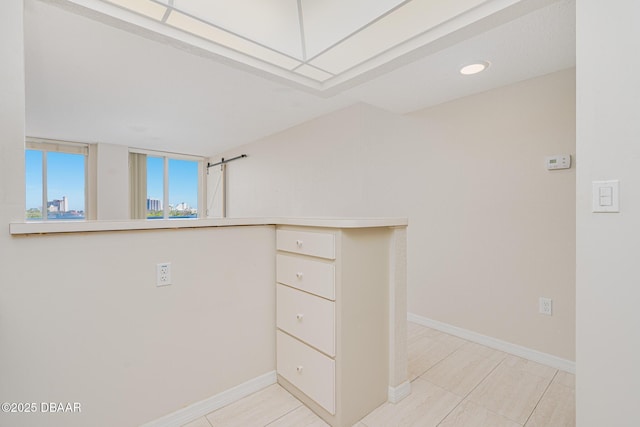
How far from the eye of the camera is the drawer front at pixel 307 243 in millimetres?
1477

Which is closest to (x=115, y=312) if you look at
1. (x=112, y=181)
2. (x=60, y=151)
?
(x=112, y=181)

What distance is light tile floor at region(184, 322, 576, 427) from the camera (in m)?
1.53

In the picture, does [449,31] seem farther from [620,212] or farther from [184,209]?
[184,209]

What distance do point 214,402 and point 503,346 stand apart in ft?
7.18

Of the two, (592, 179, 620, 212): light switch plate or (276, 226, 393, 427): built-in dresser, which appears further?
(276, 226, 393, 427): built-in dresser

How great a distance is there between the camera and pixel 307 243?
5.28ft

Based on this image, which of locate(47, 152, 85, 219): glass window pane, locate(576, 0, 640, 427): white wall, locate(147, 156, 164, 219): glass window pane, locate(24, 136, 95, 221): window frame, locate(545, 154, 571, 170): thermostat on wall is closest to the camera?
locate(576, 0, 640, 427): white wall

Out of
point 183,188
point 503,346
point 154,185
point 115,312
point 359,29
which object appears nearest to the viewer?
point 115,312

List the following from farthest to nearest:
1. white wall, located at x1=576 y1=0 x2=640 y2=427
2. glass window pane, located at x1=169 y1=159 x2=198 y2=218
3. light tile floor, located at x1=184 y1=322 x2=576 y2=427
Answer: glass window pane, located at x1=169 y1=159 x2=198 y2=218 → light tile floor, located at x1=184 y1=322 x2=576 y2=427 → white wall, located at x1=576 y1=0 x2=640 y2=427

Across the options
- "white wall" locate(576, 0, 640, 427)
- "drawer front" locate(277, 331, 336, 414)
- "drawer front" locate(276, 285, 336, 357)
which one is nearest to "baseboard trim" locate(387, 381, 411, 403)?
"drawer front" locate(277, 331, 336, 414)

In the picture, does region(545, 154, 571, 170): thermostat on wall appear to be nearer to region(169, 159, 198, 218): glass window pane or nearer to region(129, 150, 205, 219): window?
region(129, 150, 205, 219): window

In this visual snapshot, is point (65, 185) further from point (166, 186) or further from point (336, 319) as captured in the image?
point (336, 319)

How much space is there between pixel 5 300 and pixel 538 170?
3.08 m

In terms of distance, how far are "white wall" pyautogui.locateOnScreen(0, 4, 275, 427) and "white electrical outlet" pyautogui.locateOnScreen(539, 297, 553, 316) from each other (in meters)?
2.01
